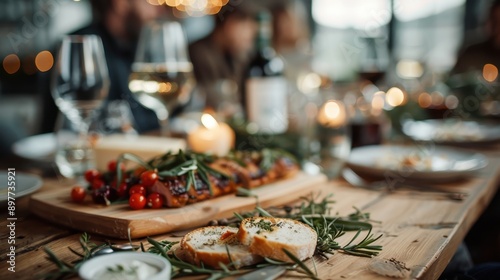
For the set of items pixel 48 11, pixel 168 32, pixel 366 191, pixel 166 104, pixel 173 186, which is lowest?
pixel 366 191

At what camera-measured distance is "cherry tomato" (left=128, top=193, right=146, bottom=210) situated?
1.10 metres

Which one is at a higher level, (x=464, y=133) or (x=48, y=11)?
(x=48, y=11)

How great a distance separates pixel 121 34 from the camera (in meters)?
4.21

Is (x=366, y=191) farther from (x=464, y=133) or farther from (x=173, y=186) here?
(x=464, y=133)

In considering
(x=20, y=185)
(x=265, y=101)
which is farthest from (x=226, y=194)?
(x=265, y=101)

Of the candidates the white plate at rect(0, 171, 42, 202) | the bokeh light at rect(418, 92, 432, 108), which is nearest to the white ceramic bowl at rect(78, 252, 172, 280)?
the white plate at rect(0, 171, 42, 202)

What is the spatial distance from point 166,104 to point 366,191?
0.79 m

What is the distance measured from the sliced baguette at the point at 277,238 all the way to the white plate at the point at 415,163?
0.68 meters

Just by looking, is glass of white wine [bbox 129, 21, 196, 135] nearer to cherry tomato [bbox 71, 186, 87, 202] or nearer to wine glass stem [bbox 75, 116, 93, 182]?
wine glass stem [bbox 75, 116, 93, 182]

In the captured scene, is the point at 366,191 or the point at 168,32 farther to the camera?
the point at 168,32

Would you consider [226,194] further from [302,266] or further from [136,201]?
[302,266]

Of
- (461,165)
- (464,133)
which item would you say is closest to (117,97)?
(464,133)

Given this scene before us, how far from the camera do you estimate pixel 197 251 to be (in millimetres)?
846

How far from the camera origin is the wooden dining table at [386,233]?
86 centimetres
